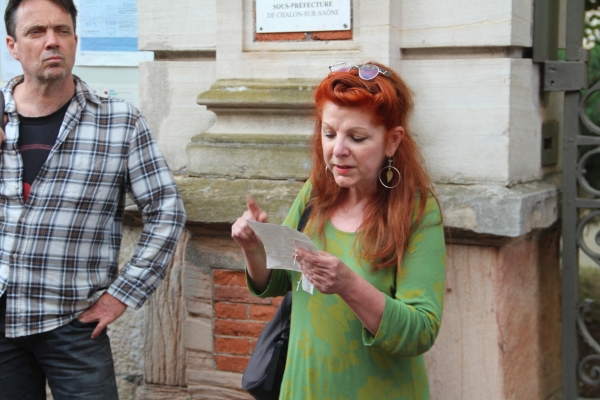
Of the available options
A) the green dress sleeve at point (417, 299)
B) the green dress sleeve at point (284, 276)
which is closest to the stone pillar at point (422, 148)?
the green dress sleeve at point (284, 276)

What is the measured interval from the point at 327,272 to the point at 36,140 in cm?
146

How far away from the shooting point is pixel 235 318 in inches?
140

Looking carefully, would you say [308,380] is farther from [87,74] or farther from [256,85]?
[87,74]

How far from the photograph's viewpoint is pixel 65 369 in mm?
2924

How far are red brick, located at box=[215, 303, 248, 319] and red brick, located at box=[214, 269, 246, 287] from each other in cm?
10

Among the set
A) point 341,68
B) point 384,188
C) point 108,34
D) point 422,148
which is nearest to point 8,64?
point 108,34

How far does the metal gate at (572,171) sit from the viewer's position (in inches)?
131

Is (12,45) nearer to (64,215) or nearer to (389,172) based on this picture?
(64,215)

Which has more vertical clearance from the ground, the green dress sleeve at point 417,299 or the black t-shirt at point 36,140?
the black t-shirt at point 36,140

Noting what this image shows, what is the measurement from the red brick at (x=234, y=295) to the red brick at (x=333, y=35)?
1.11 m

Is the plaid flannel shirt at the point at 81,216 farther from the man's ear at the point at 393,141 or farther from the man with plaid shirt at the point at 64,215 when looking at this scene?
the man's ear at the point at 393,141

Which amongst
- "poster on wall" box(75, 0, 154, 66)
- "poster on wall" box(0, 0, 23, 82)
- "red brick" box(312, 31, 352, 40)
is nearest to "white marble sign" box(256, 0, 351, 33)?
"red brick" box(312, 31, 352, 40)

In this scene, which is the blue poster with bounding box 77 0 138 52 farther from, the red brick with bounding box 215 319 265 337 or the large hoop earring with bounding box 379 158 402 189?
the large hoop earring with bounding box 379 158 402 189

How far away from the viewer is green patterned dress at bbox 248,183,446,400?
2096mm
